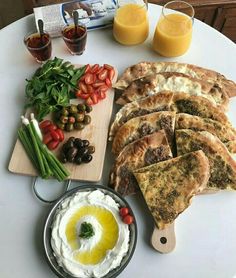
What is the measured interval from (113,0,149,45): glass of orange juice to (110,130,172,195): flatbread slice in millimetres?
853

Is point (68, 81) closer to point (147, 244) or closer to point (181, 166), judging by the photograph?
point (181, 166)

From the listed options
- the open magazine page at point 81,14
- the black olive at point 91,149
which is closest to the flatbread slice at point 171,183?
the black olive at point 91,149

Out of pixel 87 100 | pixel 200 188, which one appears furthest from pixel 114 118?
pixel 200 188

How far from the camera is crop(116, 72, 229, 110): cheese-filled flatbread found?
6.97ft

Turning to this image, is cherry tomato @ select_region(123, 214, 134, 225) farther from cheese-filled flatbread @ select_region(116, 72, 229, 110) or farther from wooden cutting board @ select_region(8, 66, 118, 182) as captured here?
cheese-filled flatbread @ select_region(116, 72, 229, 110)

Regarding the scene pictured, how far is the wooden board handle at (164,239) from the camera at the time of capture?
1.74 metres

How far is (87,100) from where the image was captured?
7.27ft

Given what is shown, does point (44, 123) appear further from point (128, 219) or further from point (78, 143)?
point (128, 219)

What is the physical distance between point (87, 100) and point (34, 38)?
587mm

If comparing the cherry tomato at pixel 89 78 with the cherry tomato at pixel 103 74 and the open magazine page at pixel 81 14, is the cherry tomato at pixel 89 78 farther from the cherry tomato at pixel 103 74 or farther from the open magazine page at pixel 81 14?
the open magazine page at pixel 81 14

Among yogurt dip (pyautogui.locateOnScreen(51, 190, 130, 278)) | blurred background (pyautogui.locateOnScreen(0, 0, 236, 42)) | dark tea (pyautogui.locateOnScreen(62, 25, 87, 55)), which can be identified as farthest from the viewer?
blurred background (pyautogui.locateOnScreen(0, 0, 236, 42))

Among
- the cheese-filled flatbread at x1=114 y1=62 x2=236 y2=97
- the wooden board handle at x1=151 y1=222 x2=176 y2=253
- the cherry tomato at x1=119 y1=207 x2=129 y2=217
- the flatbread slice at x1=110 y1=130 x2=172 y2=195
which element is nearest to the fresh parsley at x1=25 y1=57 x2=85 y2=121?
the cheese-filled flatbread at x1=114 y1=62 x2=236 y2=97

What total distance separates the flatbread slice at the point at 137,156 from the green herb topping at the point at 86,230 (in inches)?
11.4

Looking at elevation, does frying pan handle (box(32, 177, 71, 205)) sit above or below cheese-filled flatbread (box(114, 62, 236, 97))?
below
